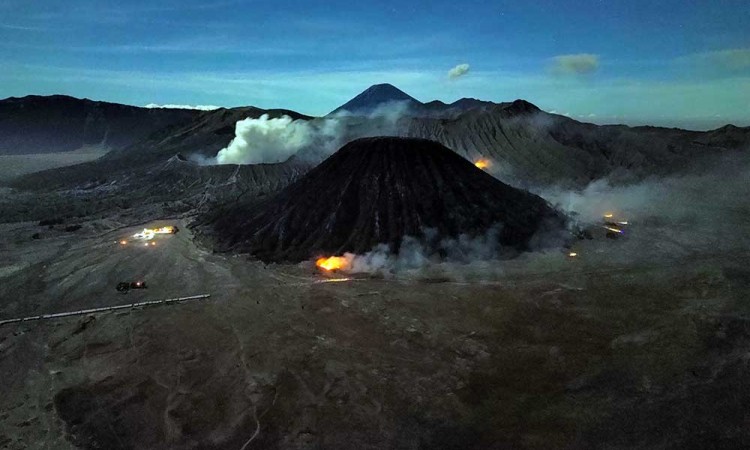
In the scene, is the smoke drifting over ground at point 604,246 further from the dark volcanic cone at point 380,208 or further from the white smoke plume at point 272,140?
the white smoke plume at point 272,140

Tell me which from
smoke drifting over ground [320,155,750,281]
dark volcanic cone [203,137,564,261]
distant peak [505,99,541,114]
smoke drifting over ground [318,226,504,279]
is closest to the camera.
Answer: smoke drifting over ground [318,226,504,279]

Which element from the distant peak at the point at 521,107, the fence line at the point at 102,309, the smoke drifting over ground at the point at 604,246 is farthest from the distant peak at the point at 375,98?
the fence line at the point at 102,309

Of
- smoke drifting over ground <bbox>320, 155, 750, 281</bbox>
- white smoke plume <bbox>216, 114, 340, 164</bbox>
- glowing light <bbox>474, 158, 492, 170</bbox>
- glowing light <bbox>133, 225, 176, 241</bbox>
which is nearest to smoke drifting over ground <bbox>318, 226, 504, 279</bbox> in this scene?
smoke drifting over ground <bbox>320, 155, 750, 281</bbox>

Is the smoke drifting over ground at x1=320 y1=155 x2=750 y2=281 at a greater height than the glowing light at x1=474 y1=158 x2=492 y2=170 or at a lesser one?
lesser

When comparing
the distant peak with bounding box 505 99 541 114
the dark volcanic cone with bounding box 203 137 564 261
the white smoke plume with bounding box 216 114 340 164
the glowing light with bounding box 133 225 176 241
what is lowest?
the glowing light with bounding box 133 225 176 241

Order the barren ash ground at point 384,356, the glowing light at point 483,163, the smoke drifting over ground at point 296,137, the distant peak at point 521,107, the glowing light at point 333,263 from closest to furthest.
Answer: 1. the barren ash ground at point 384,356
2. the glowing light at point 333,263
3. the glowing light at point 483,163
4. the smoke drifting over ground at point 296,137
5. the distant peak at point 521,107

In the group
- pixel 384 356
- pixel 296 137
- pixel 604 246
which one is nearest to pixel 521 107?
pixel 296 137

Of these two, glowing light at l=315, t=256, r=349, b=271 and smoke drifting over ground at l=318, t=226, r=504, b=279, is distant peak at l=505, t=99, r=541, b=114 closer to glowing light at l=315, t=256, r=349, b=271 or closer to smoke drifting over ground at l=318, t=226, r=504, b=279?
smoke drifting over ground at l=318, t=226, r=504, b=279
